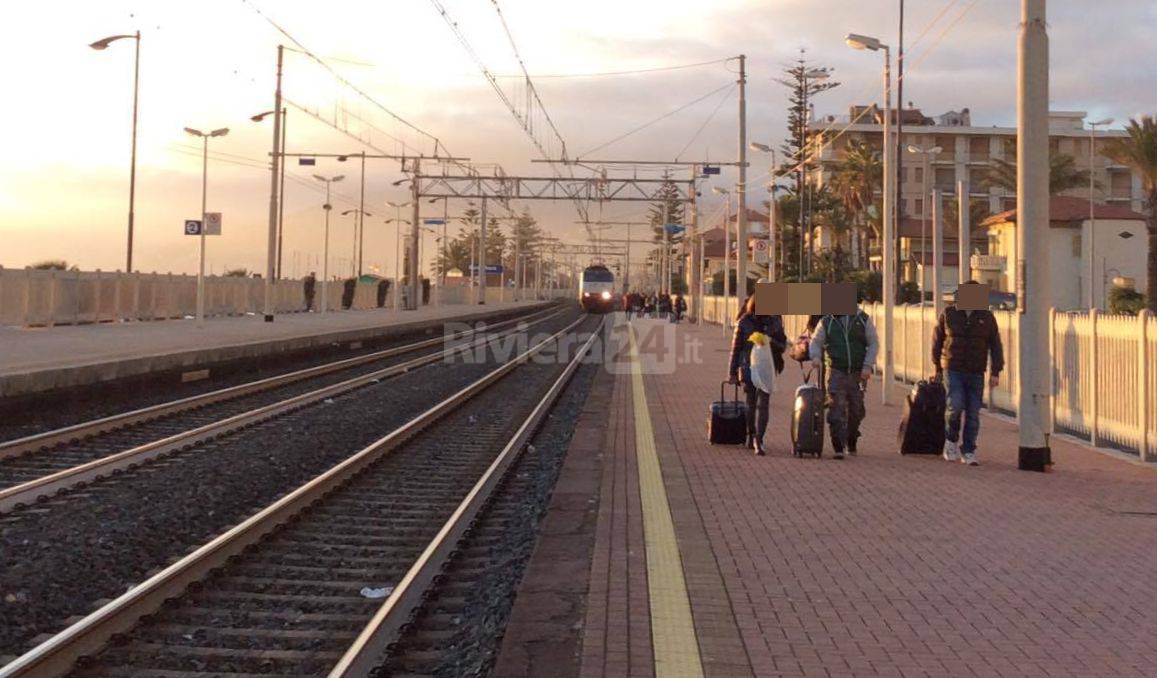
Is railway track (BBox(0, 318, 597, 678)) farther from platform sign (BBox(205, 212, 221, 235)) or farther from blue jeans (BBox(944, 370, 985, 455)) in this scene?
platform sign (BBox(205, 212, 221, 235))

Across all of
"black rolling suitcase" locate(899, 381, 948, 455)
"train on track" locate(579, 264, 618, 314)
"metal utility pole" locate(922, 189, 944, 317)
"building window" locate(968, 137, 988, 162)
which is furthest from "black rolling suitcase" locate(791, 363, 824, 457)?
"building window" locate(968, 137, 988, 162)

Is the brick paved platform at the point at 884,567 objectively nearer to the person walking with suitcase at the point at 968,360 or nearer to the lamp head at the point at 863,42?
the person walking with suitcase at the point at 968,360

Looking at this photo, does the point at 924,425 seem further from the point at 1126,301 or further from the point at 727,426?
the point at 1126,301

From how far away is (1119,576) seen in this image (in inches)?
284

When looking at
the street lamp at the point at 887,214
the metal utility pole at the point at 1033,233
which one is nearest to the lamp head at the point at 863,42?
the street lamp at the point at 887,214

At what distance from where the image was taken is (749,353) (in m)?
13.2

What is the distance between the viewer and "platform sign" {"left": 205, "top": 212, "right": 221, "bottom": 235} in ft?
120

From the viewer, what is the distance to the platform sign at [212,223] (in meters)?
36.7

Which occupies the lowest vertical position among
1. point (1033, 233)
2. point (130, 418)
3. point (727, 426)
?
point (130, 418)

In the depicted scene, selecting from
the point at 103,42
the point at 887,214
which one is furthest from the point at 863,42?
the point at 103,42

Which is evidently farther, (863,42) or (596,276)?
(596,276)

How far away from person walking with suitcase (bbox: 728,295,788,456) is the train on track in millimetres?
76147

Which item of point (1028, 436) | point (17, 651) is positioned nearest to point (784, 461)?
point (1028, 436)

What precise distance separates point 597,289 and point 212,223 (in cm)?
5429
